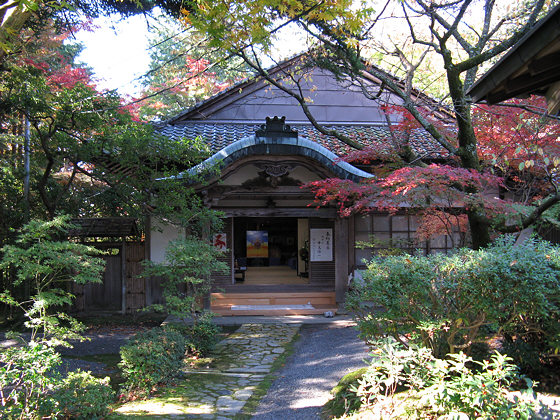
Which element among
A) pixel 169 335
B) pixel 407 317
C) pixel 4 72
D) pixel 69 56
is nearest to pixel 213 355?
pixel 169 335

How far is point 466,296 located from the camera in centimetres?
454

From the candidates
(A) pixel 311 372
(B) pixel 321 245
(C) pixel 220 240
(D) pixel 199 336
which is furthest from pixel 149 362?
(B) pixel 321 245

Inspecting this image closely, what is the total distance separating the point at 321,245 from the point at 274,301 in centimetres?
208

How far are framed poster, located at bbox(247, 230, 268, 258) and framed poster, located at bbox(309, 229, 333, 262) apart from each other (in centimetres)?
862

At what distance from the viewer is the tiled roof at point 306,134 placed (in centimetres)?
1198

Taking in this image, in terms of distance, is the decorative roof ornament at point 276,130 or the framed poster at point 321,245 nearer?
the decorative roof ornament at point 276,130

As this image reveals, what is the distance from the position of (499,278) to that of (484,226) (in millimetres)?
3686

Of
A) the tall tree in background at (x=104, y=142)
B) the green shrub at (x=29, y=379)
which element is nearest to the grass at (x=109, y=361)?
the green shrub at (x=29, y=379)

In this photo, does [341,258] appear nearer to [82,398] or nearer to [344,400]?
[344,400]

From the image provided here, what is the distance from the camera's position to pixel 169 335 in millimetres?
7004

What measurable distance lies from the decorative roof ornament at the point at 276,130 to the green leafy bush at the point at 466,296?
5.66 metres

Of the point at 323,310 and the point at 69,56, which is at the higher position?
the point at 69,56

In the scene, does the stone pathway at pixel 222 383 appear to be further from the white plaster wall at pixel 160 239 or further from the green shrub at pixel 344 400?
the white plaster wall at pixel 160 239

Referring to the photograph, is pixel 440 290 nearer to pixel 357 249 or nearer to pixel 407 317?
pixel 407 317
